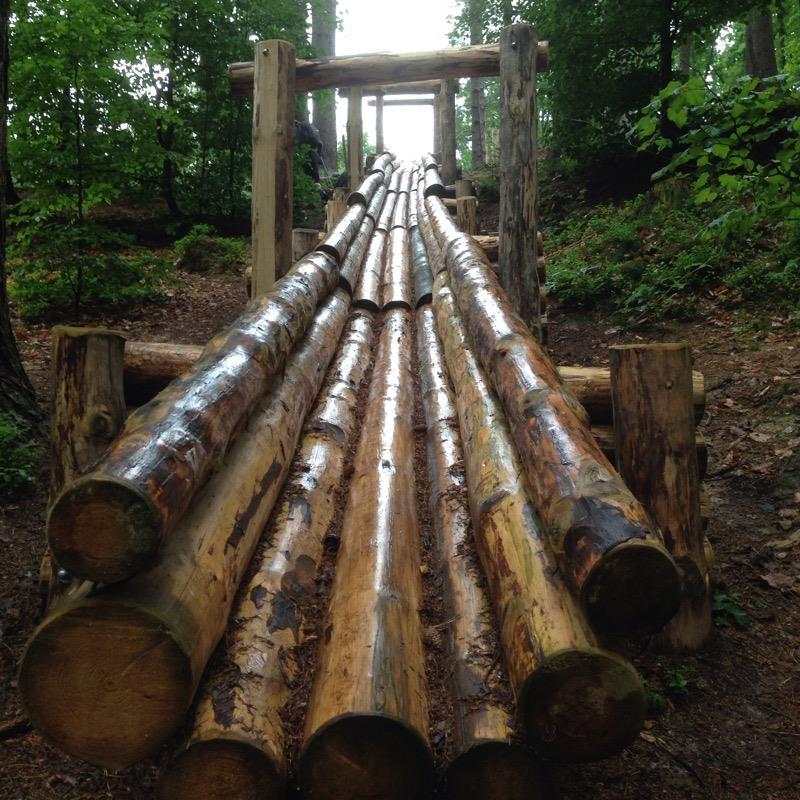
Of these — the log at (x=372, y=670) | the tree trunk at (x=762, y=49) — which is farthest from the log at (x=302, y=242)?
the tree trunk at (x=762, y=49)

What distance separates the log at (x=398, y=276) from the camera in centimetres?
677

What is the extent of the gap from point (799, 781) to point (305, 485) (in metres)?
2.22

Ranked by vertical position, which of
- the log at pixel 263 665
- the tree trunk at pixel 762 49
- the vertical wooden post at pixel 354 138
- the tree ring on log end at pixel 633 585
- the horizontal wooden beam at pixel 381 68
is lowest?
the log at pixel 263 665

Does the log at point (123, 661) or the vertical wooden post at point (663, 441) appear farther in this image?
the vertical wooden post at point (663, 441)

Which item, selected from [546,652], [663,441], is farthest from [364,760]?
[663,441]

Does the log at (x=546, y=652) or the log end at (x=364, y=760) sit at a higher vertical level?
the log at (x=546, y=652)

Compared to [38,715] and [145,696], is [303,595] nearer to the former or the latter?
[145,696]

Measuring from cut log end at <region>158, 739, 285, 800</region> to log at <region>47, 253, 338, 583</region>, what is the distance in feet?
1.70

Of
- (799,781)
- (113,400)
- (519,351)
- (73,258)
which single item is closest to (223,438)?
(113,400)

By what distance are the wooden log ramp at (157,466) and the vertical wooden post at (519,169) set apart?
10.3ft

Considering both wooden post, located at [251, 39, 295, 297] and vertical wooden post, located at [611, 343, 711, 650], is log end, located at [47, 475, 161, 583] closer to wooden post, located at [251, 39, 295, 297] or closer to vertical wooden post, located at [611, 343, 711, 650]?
vertical wooden post, located at [611, 343, 711, 650]

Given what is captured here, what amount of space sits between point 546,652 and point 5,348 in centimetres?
426

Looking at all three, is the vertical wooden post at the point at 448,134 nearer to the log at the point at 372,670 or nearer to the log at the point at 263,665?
the log at the point at 263,665

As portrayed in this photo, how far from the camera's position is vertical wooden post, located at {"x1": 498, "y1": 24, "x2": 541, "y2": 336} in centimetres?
573
